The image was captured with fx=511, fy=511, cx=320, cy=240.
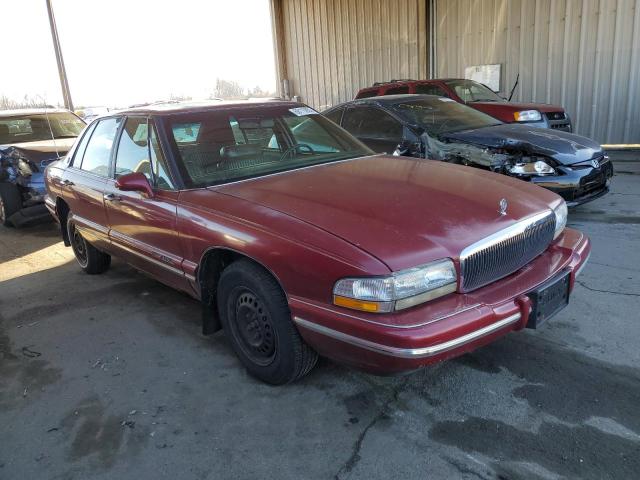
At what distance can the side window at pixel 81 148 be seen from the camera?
4.62m

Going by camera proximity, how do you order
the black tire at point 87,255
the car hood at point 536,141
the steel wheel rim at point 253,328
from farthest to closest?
the car hood at point 536,141 → the black tire at point 87,255 → the steel wheel rim at point 253,328

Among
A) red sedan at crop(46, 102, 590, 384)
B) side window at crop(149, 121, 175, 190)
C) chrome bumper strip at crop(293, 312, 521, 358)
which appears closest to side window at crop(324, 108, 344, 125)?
red sedan at crop(46, 102, 590, 384)

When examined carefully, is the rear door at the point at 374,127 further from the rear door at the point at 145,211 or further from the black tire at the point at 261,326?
the black tire at the point at 261,326

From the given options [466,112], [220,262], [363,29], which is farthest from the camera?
[363,29]

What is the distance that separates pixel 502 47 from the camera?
452 inches

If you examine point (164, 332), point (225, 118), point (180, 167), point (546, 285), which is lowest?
point (164, 332)

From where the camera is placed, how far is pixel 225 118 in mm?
3582

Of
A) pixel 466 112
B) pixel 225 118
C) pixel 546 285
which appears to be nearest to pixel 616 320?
pixel 546 285

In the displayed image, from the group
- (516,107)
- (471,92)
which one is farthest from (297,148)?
(471,92)

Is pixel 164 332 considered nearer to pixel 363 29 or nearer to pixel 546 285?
pixel 546 285

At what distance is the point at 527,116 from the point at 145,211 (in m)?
7.02

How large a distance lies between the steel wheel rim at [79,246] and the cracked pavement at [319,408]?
130 centimetres

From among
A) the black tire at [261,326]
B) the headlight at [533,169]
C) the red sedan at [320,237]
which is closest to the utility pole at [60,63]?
the red sedan at [320,237]

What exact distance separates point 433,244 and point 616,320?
6.02ft
